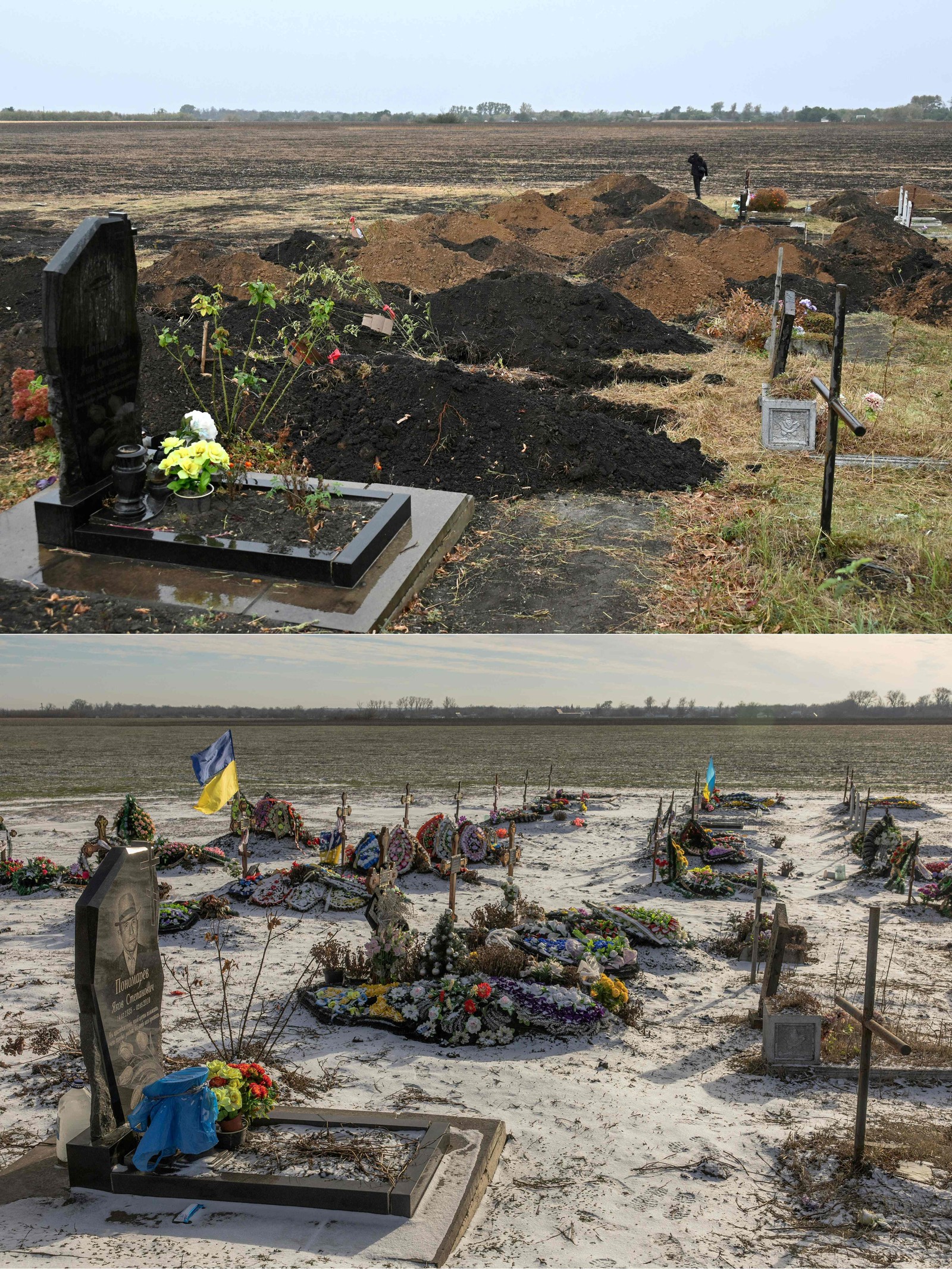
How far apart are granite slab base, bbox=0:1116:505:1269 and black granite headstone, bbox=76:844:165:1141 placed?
0.35m

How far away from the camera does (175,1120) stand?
4.74 m

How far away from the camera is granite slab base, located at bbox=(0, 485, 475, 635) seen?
20.8ft

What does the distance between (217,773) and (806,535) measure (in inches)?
214

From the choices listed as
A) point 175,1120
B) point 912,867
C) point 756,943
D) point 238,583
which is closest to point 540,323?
point 238,583

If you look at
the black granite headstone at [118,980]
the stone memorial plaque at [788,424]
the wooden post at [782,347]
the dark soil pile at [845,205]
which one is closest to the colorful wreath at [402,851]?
the stone memorial plaque at [788,424]

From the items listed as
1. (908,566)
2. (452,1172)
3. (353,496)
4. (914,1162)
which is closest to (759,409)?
(908,566)

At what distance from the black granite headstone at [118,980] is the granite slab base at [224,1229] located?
13.9 inches

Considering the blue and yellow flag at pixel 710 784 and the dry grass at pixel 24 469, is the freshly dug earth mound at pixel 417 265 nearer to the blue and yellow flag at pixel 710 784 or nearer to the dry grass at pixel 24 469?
the dry grass at pixel 24 469

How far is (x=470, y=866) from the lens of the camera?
11391 millimetres

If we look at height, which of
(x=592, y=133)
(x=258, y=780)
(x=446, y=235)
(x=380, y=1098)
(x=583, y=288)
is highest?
(x=592, y=133)

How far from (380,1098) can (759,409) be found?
7.77 metres

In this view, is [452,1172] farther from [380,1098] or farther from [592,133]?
[592,133]

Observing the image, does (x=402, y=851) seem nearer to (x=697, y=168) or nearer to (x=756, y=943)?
(x=756, y=943)

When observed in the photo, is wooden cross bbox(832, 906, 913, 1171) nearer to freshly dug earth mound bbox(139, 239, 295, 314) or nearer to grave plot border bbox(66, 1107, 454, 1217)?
grave plot border bbox(66, 1107, 454, 1217)
